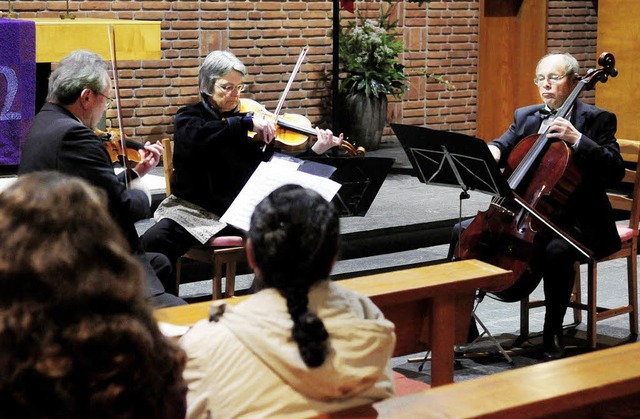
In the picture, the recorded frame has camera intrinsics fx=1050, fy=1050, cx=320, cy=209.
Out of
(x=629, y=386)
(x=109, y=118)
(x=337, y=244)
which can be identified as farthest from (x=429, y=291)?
(x=109, y=118)

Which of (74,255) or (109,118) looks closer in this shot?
(74,255)

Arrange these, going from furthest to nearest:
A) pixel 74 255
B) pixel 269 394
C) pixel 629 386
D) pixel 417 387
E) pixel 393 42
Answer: pixel 393 42 < pixel 417 387 < pixel 629 386 < pixel 269 394 < pixel 74 255

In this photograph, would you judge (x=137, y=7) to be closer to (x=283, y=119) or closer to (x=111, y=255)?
(x=283, y=119)

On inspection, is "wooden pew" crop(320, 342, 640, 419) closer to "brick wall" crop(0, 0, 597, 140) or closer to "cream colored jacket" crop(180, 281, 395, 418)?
"cream colored jacket" crop(180, 281, 395, 418)

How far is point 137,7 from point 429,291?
485cm

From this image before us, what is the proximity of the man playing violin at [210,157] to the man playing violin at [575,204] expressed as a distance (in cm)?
91

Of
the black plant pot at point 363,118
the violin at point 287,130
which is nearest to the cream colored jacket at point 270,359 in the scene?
the violin at point 287,130

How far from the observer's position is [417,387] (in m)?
2.88

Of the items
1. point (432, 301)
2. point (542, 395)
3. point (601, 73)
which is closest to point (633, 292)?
point (601, 73)

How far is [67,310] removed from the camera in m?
1.26

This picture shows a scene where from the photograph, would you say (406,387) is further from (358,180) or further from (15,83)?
(15,83)

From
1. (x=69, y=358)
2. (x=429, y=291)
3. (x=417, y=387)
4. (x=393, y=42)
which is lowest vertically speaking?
(x=417, y=387)

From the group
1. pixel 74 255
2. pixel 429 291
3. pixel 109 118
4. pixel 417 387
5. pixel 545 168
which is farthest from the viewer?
pixel 109 118

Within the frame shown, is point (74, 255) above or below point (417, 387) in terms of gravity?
above
